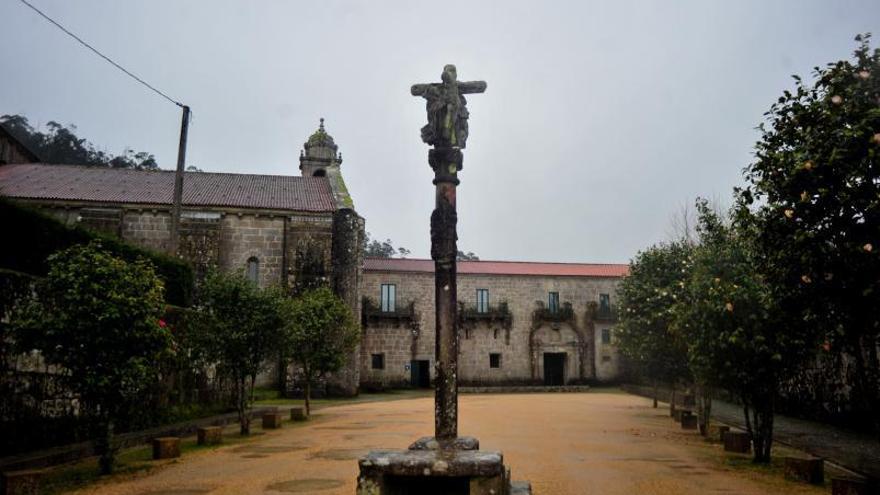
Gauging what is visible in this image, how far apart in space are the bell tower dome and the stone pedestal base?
40.5m

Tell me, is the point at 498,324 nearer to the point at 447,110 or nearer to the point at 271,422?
the point at 271,422

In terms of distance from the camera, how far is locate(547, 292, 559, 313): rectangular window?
46.9 metres

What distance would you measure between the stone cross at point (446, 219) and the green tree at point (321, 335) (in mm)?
14870

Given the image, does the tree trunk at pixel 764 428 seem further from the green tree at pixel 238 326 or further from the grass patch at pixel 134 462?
the green tree at pixel 238 326

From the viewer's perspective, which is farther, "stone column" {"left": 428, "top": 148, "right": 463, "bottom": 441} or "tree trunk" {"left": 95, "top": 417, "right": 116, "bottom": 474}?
"tree trunk" {"left": 95, "top": 417, "right": 116, "bottom": 474}

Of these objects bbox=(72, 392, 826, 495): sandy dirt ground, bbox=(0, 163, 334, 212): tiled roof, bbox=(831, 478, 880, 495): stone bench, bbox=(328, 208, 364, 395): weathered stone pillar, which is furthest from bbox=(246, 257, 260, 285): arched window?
bbox=(831, 478, 880, 495): stone bench

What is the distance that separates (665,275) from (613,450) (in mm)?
10812

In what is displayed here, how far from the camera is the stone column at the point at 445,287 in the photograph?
777 centimetres

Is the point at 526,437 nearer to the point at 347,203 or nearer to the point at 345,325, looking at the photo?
the point at 345,325

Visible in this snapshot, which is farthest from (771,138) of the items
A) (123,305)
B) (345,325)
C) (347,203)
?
(347,203)

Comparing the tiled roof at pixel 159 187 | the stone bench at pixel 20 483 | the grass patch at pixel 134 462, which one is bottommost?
the grass patch at pixel 134 462

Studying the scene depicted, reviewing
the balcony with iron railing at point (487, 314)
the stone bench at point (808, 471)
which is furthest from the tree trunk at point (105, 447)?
the balcony with iron railing at point (487, 314)

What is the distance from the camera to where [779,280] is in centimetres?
1055

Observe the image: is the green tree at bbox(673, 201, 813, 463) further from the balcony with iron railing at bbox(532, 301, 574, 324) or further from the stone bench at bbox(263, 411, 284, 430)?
the balcony with iron railing at bbox(532, 301, 574, 324)
